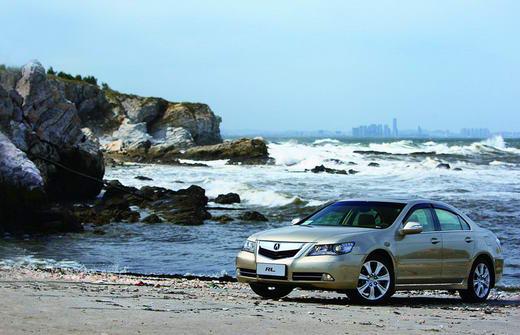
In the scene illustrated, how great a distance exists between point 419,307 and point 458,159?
70.4 m

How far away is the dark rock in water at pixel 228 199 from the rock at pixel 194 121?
1776 inches

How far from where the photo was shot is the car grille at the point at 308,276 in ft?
37.1

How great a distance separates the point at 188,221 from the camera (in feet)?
91.6

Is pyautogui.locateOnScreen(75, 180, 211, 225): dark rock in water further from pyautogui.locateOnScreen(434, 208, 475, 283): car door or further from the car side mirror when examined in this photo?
the car side mirror

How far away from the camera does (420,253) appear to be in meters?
12.3

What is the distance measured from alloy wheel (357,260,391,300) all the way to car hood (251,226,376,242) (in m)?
0.47

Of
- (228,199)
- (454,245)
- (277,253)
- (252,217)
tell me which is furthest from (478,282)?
(228,199)

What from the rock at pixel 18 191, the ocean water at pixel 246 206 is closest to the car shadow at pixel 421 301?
the ocean water at pixel 246 206

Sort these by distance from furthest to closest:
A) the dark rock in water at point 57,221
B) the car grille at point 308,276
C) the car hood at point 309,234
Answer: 1. the dark rock in water at point 57,221
2. the car hood at point 309,234
3. the car grille at point 308,276

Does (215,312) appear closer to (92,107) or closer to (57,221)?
(57,221)

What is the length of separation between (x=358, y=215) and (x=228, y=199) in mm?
23606

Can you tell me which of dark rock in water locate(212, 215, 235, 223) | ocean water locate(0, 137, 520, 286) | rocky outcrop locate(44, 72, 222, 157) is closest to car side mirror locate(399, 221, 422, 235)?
ocean water locate(0, 137, 520, 286)

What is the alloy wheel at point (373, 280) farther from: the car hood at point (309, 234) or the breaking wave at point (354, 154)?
the breaking wave at point (354, 154)

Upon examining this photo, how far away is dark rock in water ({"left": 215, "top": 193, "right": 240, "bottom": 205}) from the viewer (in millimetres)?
35822
